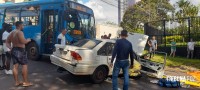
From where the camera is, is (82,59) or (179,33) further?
(179,33)

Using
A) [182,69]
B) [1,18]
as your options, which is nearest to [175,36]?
[182,69]

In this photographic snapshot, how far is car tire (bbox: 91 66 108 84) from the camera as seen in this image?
8945 mm

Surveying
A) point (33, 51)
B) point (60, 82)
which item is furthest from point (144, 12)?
point (60, 82)

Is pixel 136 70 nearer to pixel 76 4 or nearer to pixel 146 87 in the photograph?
pixel 146 87

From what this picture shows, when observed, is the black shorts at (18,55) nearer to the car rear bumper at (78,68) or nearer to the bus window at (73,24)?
the car rear bumper at (78,68)

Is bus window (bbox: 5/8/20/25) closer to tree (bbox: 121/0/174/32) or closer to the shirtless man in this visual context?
the shirtless man

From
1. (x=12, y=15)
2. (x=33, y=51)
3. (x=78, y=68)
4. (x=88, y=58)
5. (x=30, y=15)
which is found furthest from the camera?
(x=12, y=15)

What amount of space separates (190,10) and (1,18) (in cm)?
2476

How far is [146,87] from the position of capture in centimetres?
897

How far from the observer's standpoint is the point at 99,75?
910cm

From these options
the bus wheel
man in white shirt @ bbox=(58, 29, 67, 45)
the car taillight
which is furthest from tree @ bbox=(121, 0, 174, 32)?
the car taillight

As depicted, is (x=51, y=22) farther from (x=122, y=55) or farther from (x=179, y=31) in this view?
(x=179, y=31)

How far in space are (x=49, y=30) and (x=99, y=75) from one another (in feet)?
16.3

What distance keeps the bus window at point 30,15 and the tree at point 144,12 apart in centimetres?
3813
